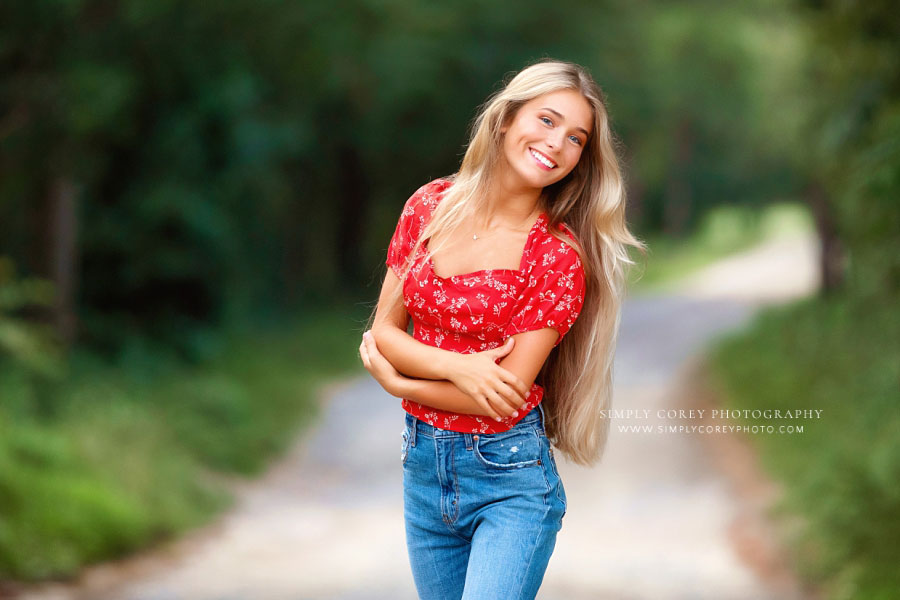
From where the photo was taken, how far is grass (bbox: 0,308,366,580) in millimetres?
6797

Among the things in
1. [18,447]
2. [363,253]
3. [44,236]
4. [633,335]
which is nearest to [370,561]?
[18,447]

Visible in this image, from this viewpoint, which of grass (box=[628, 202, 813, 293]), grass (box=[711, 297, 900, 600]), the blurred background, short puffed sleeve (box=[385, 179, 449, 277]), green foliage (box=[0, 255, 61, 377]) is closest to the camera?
short puffed sleeve (box=[385, 179, 449, 277])

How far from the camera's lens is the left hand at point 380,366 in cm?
246

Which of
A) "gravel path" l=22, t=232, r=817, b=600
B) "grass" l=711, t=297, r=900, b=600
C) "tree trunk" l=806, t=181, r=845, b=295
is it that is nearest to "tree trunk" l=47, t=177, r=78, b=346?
"gravel path" l=22, t=232, r=817, b=600

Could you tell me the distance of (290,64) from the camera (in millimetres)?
10898

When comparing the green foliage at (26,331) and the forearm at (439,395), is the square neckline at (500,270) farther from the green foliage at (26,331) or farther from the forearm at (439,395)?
the green foliage at (26,331)

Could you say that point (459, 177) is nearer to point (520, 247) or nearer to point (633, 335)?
point (520, 247)

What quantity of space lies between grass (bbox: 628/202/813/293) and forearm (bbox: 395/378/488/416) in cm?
2290

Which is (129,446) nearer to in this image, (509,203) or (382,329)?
(382,329)

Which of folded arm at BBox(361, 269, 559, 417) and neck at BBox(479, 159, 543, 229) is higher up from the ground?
neck at BBox(479, 159, 543, 229)

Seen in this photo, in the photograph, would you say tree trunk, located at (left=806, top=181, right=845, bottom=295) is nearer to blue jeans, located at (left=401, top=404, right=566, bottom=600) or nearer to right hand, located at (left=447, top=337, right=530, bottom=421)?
blue jeans, located at (left=401, top=404, right=566, bottom=600)

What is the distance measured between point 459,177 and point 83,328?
32.1ft

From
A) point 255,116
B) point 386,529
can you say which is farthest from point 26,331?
point 255,116

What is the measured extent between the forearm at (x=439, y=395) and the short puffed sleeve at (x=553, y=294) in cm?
18
